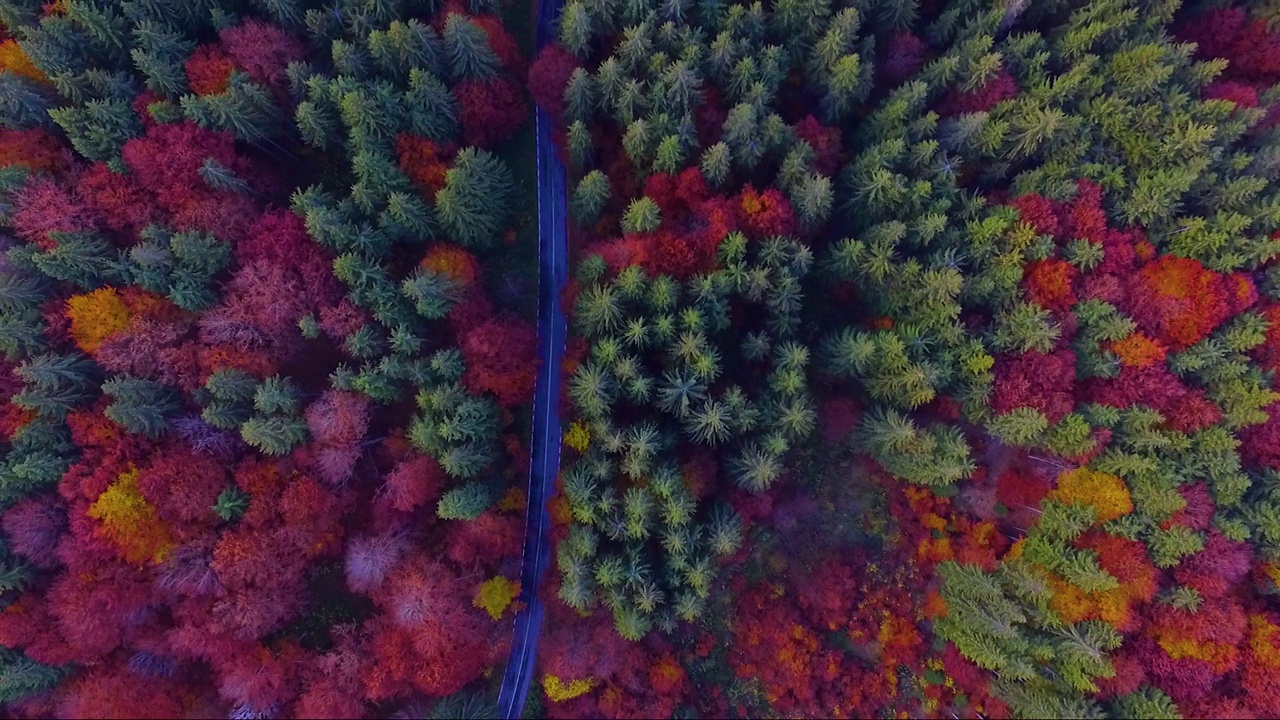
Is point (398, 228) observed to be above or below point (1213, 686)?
above

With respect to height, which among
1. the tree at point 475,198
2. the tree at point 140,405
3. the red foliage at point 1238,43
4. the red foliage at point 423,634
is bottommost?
the red foliage at point 423,634

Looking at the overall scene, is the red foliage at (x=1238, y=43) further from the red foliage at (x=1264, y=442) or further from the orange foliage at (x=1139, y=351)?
the red foliage at (x=1264, y=442)

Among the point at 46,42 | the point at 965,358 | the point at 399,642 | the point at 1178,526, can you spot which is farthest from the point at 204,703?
the point at 1178,526

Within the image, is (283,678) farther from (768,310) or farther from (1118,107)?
(1118,107)

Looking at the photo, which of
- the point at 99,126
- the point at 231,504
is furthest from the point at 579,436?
the point at 99,126

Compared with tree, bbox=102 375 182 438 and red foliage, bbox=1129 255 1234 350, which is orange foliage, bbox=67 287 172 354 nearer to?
tree, bbox=102 375 182 438

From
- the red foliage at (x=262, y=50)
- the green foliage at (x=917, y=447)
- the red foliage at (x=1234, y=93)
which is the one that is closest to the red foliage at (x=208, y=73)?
the red foliage at (x=262, y=50)
